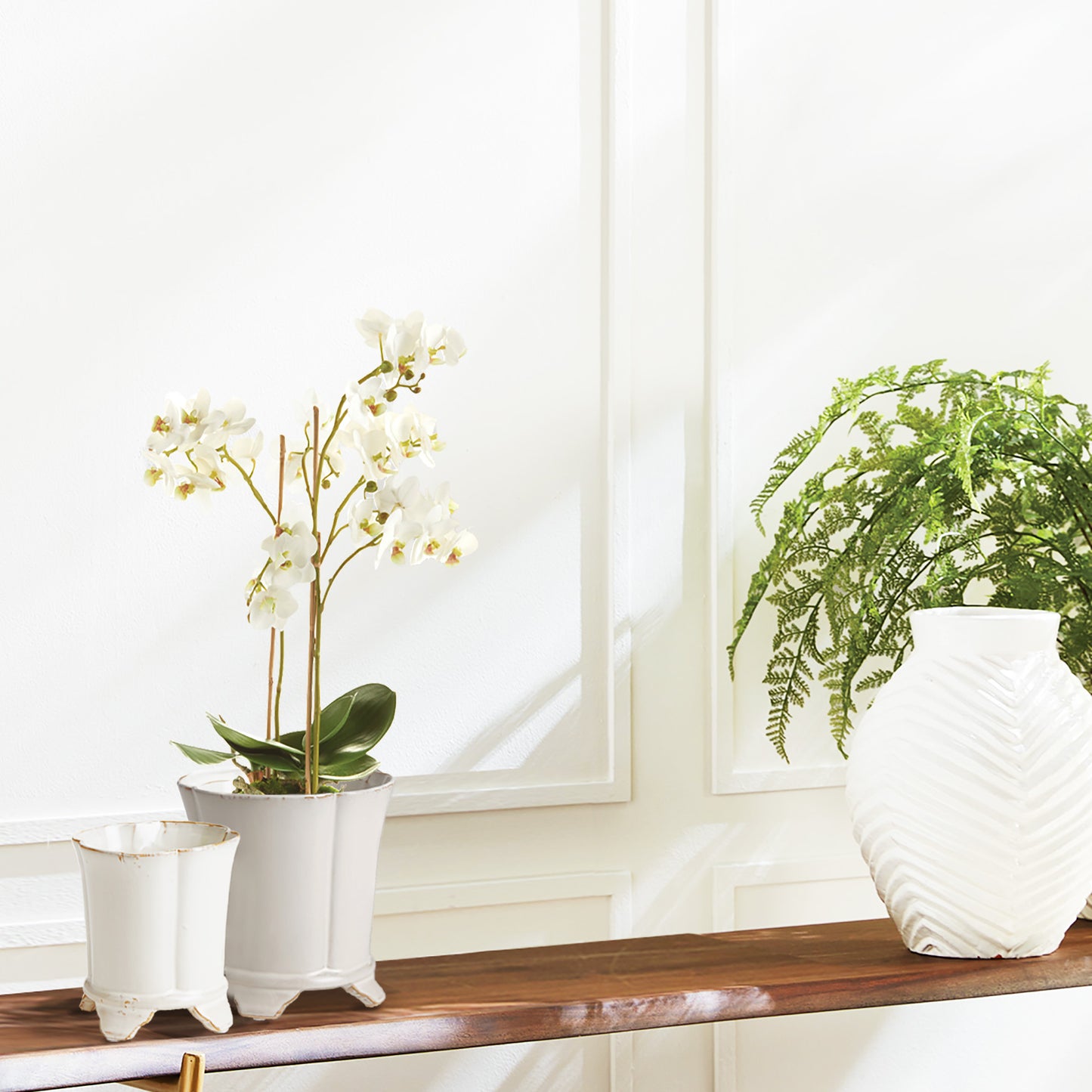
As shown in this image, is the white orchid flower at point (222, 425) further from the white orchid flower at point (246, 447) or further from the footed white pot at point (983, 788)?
the footed white pot at point (983, 788)

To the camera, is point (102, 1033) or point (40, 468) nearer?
point (102, 1033)

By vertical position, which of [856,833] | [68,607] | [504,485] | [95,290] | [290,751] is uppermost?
[95,290]

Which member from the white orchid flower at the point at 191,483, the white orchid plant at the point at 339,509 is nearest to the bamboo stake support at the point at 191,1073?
the white orchid plant at the point at 339,509

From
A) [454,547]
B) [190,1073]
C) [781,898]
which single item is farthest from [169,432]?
[781,898]

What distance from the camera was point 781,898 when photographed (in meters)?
1.49

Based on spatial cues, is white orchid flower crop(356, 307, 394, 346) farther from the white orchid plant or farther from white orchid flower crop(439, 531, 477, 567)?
white orchid flower crop(439, 531, 477, 567)

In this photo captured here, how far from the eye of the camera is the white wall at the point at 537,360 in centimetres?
123

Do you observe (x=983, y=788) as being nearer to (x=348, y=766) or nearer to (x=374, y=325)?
(x=348, y=766)

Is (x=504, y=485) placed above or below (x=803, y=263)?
below

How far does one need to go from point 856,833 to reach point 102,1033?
69 centimetres

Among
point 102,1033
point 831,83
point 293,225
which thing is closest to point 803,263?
point 831,83

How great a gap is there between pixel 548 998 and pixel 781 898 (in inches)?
19.0

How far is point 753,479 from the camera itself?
1467 mm

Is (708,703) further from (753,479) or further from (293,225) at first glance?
(293,225)
